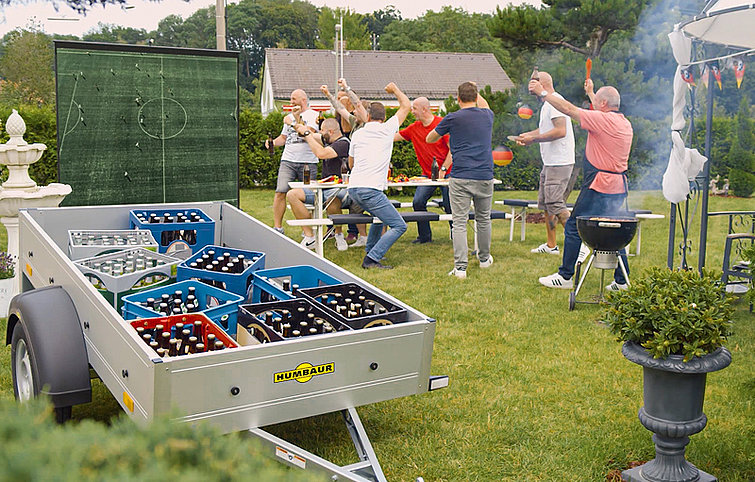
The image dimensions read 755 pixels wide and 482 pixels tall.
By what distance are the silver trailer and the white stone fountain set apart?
2.07 meters

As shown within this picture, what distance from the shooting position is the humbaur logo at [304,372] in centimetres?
294

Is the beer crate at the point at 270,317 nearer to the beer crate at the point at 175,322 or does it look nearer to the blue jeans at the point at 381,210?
the beer crate at the point at 175,322

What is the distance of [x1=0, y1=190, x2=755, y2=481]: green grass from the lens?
11.4 ft

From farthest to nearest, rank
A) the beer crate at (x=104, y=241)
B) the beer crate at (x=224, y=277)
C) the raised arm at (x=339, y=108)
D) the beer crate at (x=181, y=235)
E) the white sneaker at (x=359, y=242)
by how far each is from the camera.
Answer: the white sneaker at (x=359, y=242) < the raised arm at (x=339, y=108) < the beer crate at (x=181, y=235) < the beer crate at (x=104, y=241) < the beer crate at (x=224, y=277)

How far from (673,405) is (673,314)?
0.38 metres

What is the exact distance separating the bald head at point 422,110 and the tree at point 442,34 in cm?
5404

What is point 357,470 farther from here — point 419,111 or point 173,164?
point 419,111

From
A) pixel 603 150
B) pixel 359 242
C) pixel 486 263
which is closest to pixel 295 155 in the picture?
pixel 359 242

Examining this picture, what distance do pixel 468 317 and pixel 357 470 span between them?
3.09m

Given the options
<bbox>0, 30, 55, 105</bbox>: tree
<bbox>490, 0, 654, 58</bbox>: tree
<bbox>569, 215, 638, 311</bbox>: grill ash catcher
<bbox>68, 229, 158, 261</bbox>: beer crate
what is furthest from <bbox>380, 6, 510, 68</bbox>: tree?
<bbox>68, 229, 158, 261</bbox>: beer crate

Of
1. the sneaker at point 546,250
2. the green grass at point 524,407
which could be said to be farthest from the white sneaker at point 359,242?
the green grass at point 524,407

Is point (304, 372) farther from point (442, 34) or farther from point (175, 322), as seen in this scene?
point (442, 34)

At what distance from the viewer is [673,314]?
3.06 m

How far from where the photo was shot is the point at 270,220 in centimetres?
1143
